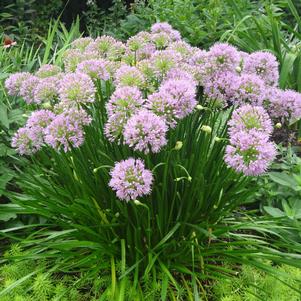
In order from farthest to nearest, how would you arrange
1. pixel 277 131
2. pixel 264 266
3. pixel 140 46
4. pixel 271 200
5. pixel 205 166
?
pixel 277 131
pixel 271 200
pixel 140 46
pixel 205 166
pixel 264 266

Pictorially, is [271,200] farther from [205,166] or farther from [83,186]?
[83,186]

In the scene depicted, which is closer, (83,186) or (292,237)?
(83,186)

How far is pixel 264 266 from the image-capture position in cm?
219

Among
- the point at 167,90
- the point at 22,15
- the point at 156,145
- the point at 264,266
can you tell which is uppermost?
the point at 167,90

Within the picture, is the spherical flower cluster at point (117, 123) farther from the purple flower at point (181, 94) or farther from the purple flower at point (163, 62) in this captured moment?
the purple flower at point (163, 62)

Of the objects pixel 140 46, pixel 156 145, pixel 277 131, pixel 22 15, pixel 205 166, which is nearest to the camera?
pixel 156 145

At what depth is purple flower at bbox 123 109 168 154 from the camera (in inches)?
70.9

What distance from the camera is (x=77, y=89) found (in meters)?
2.04

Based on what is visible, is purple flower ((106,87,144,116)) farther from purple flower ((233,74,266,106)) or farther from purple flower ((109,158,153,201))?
purple flower ((233,74,266,106))

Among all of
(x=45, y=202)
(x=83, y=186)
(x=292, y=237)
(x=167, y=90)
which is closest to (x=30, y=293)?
(x=45, y=202)

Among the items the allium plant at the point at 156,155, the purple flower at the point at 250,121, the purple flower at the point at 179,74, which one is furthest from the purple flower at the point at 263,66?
the purple flower at the point at 250,121

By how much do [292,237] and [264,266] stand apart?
1.89 ft

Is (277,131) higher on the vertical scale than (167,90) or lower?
lower

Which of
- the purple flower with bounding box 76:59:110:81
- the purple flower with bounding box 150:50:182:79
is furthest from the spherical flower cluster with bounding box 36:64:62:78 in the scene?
the purple flower with bounding box 150:50:182:79
